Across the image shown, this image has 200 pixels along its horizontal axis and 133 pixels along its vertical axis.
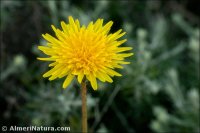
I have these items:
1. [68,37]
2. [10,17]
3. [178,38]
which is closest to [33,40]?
[10,17]

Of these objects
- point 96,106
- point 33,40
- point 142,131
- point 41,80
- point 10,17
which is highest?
point 10,17

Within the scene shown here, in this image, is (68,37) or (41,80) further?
(41,80)

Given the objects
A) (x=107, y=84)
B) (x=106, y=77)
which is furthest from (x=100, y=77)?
(x=107, y=84)

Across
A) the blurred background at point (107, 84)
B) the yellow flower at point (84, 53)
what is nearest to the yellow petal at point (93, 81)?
the yellow flower at point (84, 53)

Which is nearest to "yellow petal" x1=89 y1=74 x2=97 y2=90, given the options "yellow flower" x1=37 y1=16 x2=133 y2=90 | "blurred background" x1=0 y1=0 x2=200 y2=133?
"yellow flower" x1=37 y1=16 x2=133 y2=90

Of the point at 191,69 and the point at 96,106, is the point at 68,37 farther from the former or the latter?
the point at 191,69

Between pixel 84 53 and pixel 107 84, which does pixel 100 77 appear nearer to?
pixel 84 53

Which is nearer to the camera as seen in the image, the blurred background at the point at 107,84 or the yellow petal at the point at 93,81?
the yellow petal at the point at 93,81

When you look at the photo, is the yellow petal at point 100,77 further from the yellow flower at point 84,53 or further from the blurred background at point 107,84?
the blurred background at point 107,84
